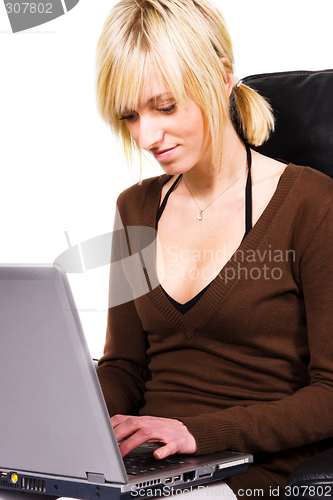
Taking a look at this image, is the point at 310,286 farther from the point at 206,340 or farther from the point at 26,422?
the point at 26,422

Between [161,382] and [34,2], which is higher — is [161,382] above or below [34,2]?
below

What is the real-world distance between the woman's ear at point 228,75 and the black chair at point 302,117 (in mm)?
157

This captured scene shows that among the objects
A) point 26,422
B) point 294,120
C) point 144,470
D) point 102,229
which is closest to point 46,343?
point 26,422

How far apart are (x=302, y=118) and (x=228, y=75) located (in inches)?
7.7

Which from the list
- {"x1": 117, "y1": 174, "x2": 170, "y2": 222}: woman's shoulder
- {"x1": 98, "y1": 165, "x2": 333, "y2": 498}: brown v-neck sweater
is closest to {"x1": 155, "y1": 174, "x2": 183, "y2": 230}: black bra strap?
{"x1": 117, "y1": 174, "x2": 170, "y2": 222}: woman's shoulder

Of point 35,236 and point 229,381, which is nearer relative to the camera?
point 229,381

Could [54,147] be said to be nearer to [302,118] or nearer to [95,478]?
[302,118]

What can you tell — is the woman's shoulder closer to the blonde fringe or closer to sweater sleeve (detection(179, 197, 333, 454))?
the blonde fringe

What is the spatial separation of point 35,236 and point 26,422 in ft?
4.93

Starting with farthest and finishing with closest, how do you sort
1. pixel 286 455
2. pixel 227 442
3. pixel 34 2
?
pixel 34 2 → pixel 286 455 → pixel 227 442

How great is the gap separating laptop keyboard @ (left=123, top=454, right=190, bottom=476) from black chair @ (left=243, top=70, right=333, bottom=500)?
0.40 metres

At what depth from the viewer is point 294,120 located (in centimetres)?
118

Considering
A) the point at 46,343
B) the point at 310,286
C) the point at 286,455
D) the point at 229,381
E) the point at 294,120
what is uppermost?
the point at 294,120

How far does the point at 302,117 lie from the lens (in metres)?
1.17
